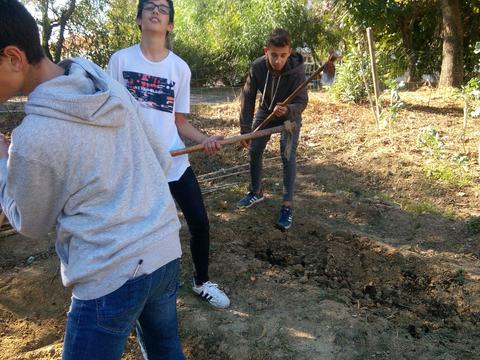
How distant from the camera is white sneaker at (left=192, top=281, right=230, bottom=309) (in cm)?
265

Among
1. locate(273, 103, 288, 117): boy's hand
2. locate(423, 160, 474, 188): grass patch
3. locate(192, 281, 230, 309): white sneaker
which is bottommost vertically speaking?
locate(192, 281, 230, 309): white sneaker

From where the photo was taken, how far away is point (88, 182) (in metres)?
1.15

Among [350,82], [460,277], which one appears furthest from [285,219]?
[350,82]

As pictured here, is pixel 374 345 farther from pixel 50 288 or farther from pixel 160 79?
pixel 50 288

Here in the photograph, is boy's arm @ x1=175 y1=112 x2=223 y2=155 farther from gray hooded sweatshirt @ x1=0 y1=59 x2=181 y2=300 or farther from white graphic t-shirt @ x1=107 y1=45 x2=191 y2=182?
gray hooded sweatshirt @ x1=0 y1=59 x2=181 y2=300

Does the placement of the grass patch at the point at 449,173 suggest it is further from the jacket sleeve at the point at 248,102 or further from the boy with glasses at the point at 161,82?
the boy with glasses at the point at 161,82

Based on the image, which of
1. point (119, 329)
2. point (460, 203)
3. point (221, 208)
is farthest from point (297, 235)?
point (119, 329)

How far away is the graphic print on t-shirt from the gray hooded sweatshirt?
1035 millimetres

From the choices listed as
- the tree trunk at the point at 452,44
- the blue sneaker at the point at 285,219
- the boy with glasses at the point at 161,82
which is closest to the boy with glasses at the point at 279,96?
the blue sneaker at the point at 285,219

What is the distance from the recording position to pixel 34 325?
268cm

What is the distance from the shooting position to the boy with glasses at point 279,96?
333 cm

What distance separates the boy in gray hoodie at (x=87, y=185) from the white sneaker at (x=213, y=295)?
52.7 inches

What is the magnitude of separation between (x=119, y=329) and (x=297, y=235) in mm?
2415

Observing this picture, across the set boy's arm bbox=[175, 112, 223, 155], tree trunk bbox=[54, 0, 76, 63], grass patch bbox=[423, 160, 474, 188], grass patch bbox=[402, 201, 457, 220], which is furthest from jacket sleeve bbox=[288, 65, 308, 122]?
tree trunk bbox=[54, 0, 76, 63]
